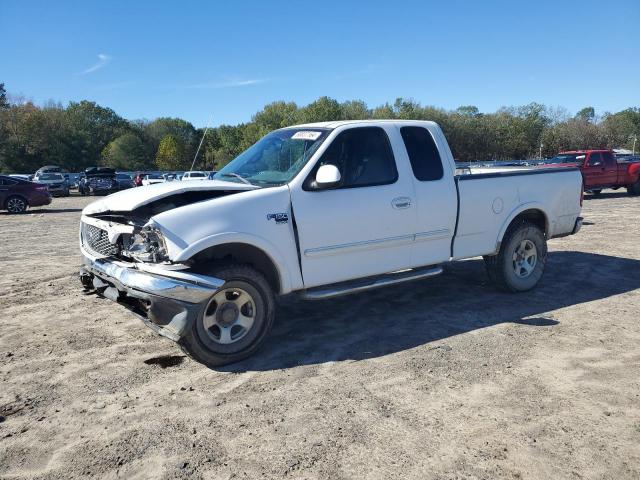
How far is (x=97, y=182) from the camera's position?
33719mm

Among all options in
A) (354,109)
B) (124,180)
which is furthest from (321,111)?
(124,180)

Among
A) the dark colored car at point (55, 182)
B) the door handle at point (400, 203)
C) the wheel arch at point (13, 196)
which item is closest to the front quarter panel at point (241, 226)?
the door handle at point (400, 203)

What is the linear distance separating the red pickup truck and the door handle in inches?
659

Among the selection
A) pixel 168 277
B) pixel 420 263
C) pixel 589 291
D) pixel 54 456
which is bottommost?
pixel 589 291

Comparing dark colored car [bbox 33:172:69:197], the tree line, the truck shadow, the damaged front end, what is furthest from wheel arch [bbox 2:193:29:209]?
the tree line

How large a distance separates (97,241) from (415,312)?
3.46m

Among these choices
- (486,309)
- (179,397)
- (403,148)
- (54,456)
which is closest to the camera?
(54,456)

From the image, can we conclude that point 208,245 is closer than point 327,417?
No

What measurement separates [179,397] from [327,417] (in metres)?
1.16

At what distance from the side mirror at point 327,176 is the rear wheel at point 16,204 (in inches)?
782

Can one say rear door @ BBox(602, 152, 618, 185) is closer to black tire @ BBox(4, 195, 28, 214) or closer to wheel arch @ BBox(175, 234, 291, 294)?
wheel arch @ BBox(175, 234, 291, 294)

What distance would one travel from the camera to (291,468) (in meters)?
2.95

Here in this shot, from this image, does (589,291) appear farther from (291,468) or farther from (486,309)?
(291,468)

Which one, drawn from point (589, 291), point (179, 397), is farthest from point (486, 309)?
point (179, 397)
